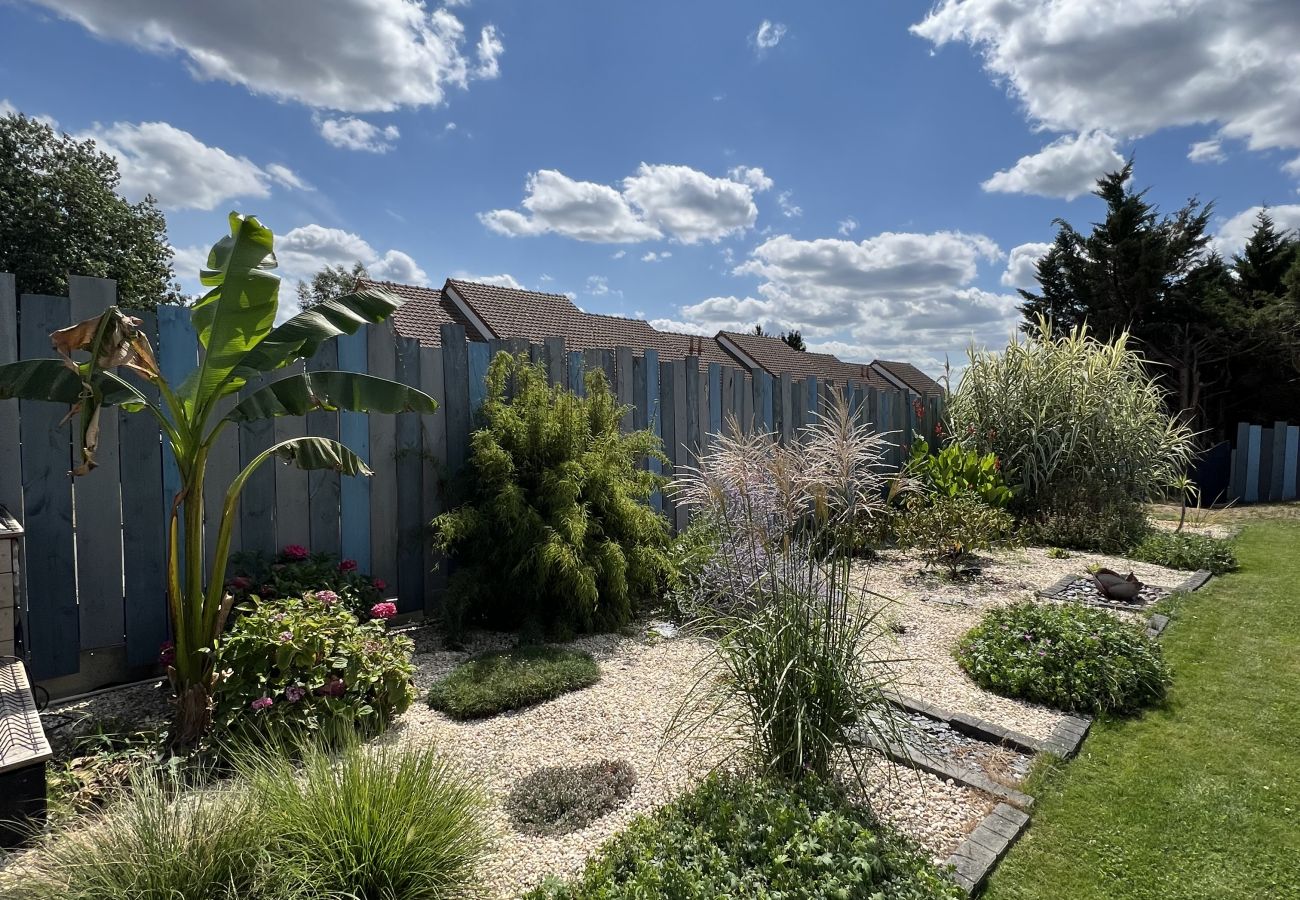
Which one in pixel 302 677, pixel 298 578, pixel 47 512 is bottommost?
pixel 302 677

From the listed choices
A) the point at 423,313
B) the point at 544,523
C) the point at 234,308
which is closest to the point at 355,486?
the point at 544,523

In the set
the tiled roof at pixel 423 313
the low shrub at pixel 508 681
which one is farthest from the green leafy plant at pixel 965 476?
the tiled roof at pixel 423 313

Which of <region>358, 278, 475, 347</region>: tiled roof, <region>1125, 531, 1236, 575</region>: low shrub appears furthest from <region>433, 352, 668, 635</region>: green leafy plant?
<region>358, 278, 475, 347</region>: tiled roof

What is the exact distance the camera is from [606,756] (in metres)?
2.68

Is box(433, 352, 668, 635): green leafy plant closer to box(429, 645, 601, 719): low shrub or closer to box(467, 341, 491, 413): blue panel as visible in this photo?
box(467, 341, 491, 413): blue panel

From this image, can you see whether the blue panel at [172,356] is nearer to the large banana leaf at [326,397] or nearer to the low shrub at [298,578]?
the low shrub at [298,578]

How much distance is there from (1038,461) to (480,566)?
713 cm

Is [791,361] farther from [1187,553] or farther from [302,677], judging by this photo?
[302,677]

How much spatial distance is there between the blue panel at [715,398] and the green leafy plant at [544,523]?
204cm

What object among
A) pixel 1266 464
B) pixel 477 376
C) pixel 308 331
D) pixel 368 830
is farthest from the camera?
pixel 1266 464

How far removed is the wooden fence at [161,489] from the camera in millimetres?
3176

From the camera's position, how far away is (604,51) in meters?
6.47

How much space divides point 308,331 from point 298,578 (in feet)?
4.73

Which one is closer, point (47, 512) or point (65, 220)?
point (47, 512)
